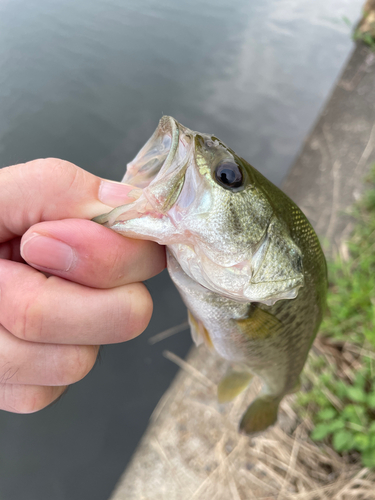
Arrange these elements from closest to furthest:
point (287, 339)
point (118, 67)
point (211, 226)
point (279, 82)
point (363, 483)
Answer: point (211, 226), point (287, 339), point (363, 483), point (118, 67), point (279, 82)

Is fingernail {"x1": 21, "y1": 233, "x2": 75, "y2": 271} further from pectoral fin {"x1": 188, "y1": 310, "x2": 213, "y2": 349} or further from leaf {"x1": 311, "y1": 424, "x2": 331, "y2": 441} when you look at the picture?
leaf {"x1": 311, "y1": 424, "x2": 331, "y2": 441}

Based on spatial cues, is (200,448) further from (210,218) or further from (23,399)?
(210,218)

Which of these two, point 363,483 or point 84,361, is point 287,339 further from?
point 363,483

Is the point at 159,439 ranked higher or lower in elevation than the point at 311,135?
lower

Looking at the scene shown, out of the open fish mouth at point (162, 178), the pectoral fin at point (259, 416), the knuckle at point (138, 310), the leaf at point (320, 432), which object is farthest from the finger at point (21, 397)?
the leaf at point (320, 432)

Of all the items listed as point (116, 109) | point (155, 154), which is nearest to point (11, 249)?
point (155, 154)

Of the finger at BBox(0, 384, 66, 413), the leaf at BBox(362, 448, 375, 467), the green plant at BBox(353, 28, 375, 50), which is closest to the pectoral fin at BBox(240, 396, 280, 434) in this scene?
the leaf at BBox(362, 448, 375, 467)

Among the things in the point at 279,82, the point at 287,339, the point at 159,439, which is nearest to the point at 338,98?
the point at 279,82

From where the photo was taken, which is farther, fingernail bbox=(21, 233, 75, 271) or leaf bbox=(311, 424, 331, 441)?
leaf bbox=(311, 424, 331, 441)
